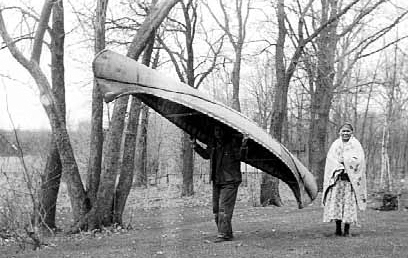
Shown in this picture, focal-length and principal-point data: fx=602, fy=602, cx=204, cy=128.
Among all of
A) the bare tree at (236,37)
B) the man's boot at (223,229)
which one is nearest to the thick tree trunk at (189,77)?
the bare tree at (236,37)

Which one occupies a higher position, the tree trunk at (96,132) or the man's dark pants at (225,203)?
the tree trunk at (96,132)

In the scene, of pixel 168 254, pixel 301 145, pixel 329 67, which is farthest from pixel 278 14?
pixel 301 145

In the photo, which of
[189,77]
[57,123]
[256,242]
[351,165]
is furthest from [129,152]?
[189,77]

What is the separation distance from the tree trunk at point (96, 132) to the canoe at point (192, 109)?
4.51m

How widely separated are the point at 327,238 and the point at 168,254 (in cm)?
286

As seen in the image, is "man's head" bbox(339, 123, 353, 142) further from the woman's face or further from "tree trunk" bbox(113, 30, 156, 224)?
"tree trunk" bbox(113, 30, 156, 224)

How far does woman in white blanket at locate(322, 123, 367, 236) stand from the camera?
34.0ft

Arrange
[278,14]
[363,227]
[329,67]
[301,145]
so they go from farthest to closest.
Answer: [301,145] < [329,67] < [278,14] < [363,227]

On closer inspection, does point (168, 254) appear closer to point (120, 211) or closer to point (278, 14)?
point (120, 211)

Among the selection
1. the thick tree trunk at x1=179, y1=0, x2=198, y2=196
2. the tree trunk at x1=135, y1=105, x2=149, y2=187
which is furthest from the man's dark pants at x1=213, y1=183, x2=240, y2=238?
the tree trunk at x1=135, y1=105, x2=149, y2=187

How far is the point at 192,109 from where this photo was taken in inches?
383

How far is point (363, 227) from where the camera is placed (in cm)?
1227

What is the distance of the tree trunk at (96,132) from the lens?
570 inches

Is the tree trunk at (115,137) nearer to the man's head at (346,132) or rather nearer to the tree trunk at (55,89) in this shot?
the tree trunk at (55,89)
